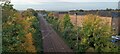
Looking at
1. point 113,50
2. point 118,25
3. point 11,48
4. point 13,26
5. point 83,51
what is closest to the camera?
point 11,48

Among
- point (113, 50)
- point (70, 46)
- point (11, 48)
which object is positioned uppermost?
point (11, 48)

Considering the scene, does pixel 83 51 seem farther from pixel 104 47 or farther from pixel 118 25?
pixel 118 25

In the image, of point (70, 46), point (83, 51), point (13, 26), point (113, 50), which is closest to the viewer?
point (13, 26)

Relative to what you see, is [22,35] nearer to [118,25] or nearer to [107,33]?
[107,33]

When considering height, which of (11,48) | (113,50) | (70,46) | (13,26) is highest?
(13,26)

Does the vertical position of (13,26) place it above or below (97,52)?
above

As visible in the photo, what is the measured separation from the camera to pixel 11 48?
12.5 metres

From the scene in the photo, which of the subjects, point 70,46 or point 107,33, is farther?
point 70,46

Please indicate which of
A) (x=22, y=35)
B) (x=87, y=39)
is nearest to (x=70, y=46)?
(x=87, y=39)

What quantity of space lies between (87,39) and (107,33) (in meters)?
1.52

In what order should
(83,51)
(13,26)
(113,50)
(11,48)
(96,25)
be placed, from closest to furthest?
(11,48) < (13,26) < (113,50) < (96,25) < (83,51)

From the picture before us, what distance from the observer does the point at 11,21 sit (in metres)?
14.3

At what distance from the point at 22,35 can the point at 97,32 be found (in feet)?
20.6

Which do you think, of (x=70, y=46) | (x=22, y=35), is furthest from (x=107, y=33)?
(x=70, y=46)
